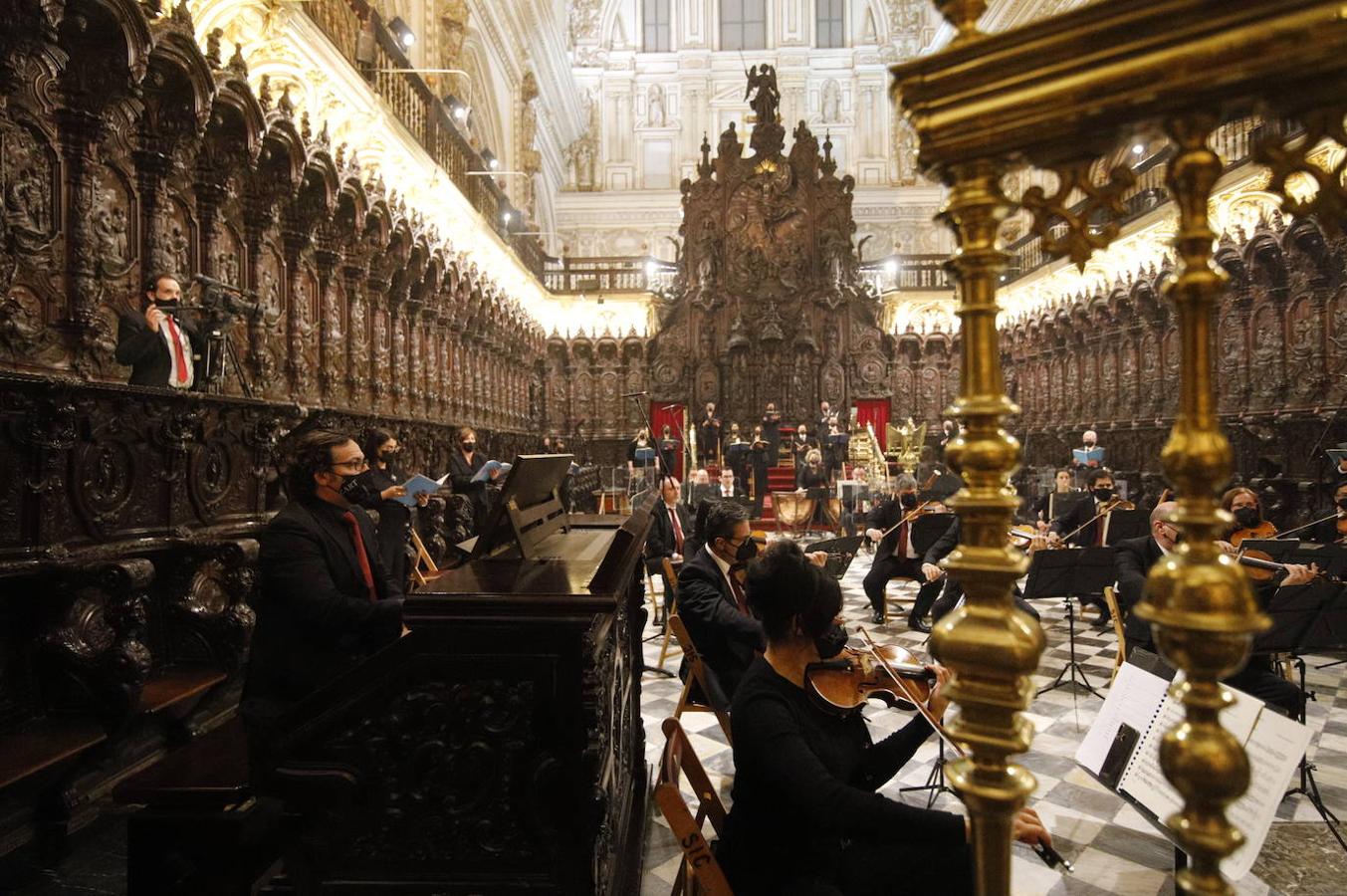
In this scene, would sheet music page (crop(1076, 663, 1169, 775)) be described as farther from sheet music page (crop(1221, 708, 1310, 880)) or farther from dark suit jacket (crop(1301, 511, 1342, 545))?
dark suit jacket (crop(1301, 511, 1342, 545))

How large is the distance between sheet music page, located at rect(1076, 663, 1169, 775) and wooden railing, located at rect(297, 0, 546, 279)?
28.4 feet

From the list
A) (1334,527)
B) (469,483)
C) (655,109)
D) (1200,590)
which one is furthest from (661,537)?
(655,109)

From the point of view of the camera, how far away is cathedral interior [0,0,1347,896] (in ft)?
3.01

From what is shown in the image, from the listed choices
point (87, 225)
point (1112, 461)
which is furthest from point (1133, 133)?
point (1112, 461)

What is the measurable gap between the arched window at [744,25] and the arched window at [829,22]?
6.96 ft

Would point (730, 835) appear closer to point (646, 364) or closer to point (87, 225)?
point (87, 225)

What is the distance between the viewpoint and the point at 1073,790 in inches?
145

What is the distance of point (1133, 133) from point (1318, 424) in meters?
11.1

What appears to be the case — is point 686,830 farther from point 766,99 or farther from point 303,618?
point 766,99

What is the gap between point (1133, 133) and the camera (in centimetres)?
91

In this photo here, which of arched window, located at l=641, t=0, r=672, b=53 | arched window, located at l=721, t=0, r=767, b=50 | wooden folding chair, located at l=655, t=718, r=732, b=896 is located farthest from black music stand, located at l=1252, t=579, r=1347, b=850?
arched window, located at l=641, t=0, r=672, b=53

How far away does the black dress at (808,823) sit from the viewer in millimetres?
1729

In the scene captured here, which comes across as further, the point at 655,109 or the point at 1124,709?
the point at 655,109

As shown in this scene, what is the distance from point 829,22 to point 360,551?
101ft
